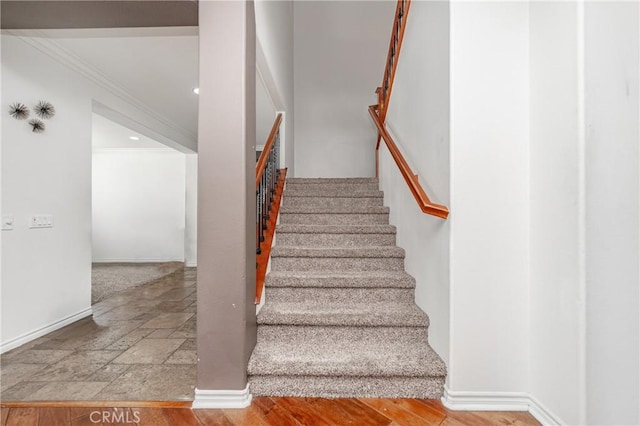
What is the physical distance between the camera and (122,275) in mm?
4996

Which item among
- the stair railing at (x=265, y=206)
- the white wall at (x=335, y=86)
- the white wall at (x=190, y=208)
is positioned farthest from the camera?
the white wall at (x=190, y=208)

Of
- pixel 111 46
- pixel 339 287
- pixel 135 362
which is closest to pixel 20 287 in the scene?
pixel 135 362

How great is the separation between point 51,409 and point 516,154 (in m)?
2.79

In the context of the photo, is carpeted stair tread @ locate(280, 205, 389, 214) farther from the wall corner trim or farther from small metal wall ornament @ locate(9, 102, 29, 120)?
small metal wall ornament @ locate(9, 102, 29, 120)

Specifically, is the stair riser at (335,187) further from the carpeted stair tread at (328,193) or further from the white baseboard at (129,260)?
the white baseboard at (129,260)

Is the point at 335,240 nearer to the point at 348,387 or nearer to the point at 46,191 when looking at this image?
the point at 348,387

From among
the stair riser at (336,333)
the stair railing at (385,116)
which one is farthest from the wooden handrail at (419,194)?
the stair riser at (336,333)

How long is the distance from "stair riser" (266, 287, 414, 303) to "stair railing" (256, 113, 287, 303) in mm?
218

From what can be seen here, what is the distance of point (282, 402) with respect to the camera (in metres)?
1.54

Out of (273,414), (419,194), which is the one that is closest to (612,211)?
(419,194)

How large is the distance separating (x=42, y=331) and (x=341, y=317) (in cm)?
262

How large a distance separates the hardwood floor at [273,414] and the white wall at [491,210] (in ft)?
0.45

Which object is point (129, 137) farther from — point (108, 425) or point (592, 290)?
point (592, 290)

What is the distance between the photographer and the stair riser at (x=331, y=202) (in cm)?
312
